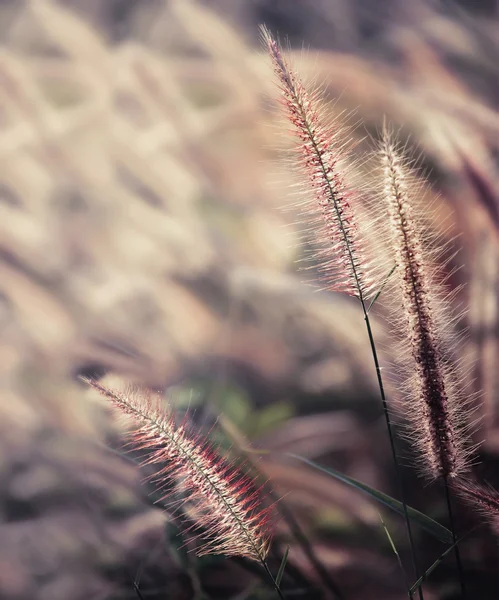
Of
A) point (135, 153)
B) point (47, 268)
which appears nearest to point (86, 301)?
point (47, 268)

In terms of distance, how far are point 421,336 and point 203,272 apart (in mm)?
385

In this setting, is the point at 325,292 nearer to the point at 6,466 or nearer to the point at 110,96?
the point at 110,96

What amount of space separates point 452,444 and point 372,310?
247 mm

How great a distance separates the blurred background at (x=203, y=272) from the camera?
84 centimetres

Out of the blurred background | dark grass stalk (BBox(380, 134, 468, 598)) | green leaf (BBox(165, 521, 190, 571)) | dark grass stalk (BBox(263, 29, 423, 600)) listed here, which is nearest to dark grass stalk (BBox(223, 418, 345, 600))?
the blurred background

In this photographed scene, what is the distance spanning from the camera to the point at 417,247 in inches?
26.5

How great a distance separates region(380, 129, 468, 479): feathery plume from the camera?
667 millimetres

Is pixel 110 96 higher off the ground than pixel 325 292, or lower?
higher

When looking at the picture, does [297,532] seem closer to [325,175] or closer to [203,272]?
[203,272]

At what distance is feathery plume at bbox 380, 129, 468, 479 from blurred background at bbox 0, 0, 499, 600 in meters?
0.13

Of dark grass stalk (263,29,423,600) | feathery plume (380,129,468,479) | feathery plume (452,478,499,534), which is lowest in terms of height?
feathery plume (452,478,499,534)

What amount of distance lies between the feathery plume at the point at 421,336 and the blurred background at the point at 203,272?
0.13 m

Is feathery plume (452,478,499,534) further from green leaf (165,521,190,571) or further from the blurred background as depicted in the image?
green leaf (165,521,190,571)

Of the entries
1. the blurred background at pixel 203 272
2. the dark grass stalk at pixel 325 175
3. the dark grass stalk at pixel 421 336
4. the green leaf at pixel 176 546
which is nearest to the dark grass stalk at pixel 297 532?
the blurred background at pixel 203 272
